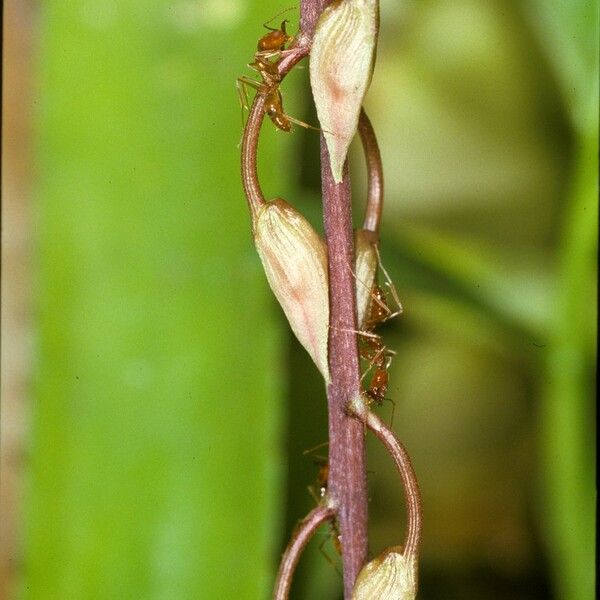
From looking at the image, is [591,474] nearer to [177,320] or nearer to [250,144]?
[177,320]

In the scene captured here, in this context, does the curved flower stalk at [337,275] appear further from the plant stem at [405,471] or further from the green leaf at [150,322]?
the green leaf at [150,322]

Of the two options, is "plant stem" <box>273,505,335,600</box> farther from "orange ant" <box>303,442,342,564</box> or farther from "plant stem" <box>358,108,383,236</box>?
"plant stem" <box>358,108,383,236</box>

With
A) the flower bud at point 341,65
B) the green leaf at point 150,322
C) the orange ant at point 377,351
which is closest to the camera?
the flower bud at point 341,65

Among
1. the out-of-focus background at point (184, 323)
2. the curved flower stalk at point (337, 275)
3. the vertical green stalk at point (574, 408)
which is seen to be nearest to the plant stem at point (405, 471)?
the curved flower stalk at point (337, 275)

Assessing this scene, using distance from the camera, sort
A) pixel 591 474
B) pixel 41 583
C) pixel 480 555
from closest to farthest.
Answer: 1. pixel 41 583
2. pixel 591 474
3. pixel 480 555

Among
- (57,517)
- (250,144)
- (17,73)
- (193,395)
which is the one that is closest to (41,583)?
(57,517)

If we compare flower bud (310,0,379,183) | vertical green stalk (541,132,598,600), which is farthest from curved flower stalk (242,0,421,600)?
vertical green stalk (541,132,598,600)
